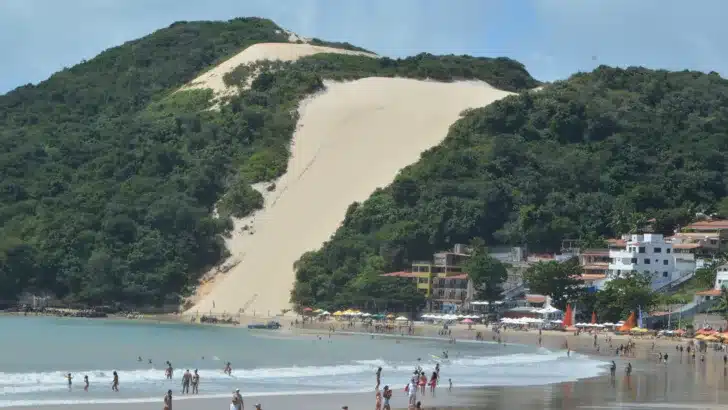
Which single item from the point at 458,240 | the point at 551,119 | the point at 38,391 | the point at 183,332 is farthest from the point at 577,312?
the point at 38,391

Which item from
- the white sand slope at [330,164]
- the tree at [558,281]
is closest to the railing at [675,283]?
the tree at [558,281]

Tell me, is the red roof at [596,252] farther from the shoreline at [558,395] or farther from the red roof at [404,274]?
the shoreline at [558,395]

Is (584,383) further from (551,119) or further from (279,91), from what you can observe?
(279,91)

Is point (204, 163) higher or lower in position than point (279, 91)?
lower

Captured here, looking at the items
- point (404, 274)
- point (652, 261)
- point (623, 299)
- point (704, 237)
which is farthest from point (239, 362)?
point (704, 237)

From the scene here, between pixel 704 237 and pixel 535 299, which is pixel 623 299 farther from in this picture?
pixel 704 237

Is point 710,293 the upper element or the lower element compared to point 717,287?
lower
